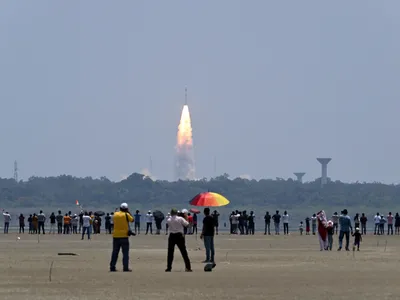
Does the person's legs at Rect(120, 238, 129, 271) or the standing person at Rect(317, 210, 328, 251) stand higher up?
the standing person at Rect(317, 210, 328, 251)

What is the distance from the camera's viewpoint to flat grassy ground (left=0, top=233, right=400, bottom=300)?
74.5ft

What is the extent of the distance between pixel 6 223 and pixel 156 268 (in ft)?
124

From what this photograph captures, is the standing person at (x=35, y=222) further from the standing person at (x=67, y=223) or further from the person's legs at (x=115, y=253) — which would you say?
the person's legs at (x=115, y=253)

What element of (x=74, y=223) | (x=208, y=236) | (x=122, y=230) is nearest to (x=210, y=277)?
(x=122, y=230)

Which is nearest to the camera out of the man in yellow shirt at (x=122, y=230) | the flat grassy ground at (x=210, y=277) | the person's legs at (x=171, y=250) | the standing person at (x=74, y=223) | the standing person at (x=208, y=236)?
the flat grassy ground at (x=210, y=277)

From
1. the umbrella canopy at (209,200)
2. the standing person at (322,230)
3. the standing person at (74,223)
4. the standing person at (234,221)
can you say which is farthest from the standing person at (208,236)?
the standing person at (234,221)

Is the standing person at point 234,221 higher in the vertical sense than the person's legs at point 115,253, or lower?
higher

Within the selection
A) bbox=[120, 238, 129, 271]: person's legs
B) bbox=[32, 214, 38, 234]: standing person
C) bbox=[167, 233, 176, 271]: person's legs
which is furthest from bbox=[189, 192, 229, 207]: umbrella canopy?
bbox=[120, 238, 129, 271]: person's legs

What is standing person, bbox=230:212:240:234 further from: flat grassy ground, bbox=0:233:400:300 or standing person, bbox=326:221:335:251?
flat grassy ground, bbox=0:233:400:300

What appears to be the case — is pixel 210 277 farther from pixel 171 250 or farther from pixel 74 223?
pixel 74 223

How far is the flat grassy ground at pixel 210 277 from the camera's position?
74.5 feet

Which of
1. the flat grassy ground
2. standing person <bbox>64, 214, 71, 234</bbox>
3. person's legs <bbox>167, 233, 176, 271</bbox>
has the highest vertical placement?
standing person <bbox>64, 214, 71, 234</bbox>

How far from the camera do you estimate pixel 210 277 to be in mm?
26500

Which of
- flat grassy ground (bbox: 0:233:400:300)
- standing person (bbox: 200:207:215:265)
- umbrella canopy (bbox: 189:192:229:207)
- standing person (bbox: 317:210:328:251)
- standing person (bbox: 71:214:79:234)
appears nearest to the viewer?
flat grassy ground (bbox: 0:233:400:300)
